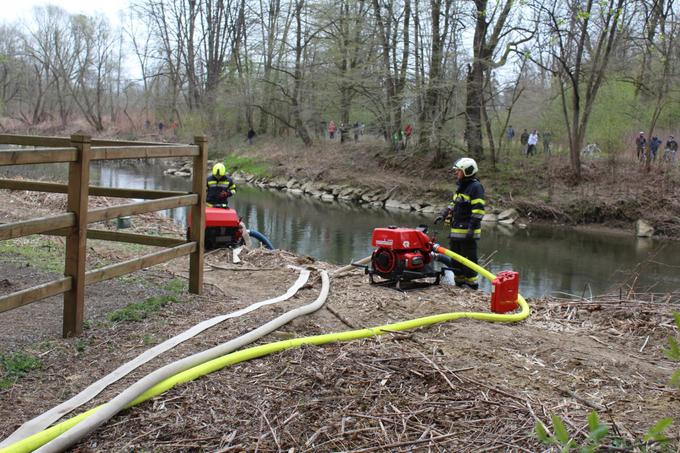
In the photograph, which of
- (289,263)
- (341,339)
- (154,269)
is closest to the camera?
(341,339)

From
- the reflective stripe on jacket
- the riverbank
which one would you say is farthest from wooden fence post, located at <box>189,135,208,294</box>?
the riverbank

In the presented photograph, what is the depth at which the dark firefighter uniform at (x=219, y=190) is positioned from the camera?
11.8 meters

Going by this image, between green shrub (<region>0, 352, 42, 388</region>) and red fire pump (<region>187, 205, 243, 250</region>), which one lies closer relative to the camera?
green shrub (<region>0, 352, 42, 388</region>)

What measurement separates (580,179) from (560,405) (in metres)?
24.8

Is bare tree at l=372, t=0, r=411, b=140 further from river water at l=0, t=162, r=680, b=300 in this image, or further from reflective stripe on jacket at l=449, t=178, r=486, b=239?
reflective stripe on jacket at l=449, t=178, r=486, b=239

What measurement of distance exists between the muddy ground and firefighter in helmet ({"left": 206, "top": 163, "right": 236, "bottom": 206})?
215 inches

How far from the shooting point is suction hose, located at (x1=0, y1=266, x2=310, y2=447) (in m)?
3.17

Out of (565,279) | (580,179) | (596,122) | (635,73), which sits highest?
(635,73)

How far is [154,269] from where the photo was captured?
7.18 meters

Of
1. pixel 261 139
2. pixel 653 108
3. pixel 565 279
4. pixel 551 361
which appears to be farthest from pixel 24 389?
pixel 261 139

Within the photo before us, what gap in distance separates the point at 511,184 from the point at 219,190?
18425mm

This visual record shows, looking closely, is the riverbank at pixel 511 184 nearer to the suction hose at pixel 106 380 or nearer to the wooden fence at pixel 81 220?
the wooden fence at pixel 81 220

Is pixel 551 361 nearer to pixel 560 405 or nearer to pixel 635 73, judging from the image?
pixel 560 405

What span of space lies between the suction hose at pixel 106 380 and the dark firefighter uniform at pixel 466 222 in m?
3.84
